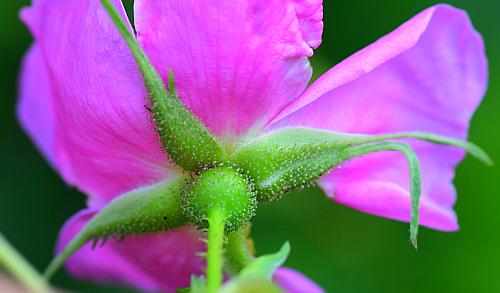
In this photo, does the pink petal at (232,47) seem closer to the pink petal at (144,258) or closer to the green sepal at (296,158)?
the green sepal at (296,158)

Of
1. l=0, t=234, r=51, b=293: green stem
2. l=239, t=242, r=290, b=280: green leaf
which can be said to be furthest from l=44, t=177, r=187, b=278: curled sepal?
l=0, t=234, r=51, b=293: green stem

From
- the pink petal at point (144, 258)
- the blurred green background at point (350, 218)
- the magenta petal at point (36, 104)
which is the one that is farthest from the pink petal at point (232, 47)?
the blurred green background at point (350, 218)

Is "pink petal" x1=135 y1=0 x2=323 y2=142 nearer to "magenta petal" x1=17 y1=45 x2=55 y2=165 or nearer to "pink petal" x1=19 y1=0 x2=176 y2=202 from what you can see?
"pink petal" x1=19 y1=0 x2=176 y2=202

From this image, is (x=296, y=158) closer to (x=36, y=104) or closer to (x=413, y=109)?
(x=413, y=109)

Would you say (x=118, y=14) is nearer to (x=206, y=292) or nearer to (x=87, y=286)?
(x=206, y=292)

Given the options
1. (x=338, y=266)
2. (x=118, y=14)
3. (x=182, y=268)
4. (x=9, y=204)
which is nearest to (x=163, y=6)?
(x=118, y=14)

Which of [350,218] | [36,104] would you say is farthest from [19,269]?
[350,218]
